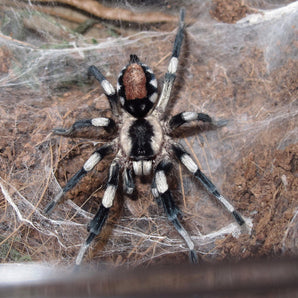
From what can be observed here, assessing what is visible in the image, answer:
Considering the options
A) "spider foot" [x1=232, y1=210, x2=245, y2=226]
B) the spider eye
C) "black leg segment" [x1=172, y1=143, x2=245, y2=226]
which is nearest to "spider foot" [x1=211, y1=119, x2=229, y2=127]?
"black leg segment" [x1=172, y1=143, x2=245, y2=226]

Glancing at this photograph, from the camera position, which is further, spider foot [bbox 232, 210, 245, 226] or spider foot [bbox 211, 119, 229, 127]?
spider foot [bbox 211, 119, 229, 127]

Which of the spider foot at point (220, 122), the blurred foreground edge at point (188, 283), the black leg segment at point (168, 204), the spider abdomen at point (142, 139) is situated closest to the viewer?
the blurred foreground edge at point (188, 283)

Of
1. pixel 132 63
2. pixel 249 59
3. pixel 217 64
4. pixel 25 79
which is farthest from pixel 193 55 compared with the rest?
pixel 25 79

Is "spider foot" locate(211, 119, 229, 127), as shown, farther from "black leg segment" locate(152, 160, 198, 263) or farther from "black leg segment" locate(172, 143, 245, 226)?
"black leg segment" locate(152, 160, 198, 263)

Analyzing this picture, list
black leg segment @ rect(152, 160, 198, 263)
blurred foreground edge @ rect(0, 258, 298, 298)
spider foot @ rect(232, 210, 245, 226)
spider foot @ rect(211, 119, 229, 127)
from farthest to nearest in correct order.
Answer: spider foot @ rect(211, 119, 229, 127) < spider foot @ rect(232, 210, 245, 226) < black leg segment @ rect(152, 160, 198, 263) < blurred foreground edge @ rect(0, 258, 298, 298)

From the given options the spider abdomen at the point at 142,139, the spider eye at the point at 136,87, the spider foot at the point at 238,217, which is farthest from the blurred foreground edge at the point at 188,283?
the spider eye at the point at 136,87

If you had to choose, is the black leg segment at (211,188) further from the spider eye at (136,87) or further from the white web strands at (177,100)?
the spider eye at (136,87)

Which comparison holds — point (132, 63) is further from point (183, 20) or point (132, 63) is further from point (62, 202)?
point (62, 202)
